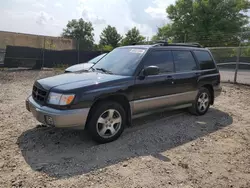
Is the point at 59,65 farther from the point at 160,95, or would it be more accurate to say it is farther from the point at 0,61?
the point at 160,95

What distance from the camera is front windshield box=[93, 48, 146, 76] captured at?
4469mm

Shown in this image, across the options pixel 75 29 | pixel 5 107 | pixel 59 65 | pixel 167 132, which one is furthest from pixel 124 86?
pixel 75 29

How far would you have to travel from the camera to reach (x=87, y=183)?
2.93m

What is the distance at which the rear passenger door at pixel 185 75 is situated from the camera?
17.0 feet

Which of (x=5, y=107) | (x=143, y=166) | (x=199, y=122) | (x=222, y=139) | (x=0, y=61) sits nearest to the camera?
(x=143, y=166)

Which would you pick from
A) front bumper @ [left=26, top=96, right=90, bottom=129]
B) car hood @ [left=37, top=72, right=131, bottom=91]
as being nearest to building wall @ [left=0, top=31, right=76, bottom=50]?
car hood @ [left=37, top=72, right=131, bottom=91]

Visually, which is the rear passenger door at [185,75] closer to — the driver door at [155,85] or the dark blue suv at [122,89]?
the dark blue suv at [122,89]

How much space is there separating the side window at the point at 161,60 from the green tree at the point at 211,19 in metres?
27.1

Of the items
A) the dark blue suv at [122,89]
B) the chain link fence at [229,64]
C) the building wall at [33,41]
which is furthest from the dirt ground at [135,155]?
the building wall at [33,41]

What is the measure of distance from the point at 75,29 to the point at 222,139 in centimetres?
7039

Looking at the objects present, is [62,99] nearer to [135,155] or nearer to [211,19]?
[135,155]

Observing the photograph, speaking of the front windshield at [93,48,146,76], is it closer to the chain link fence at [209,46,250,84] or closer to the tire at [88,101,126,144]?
the tire at [88,101,126,144]

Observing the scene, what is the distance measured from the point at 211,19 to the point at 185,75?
102 ft

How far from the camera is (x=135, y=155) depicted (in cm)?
371
